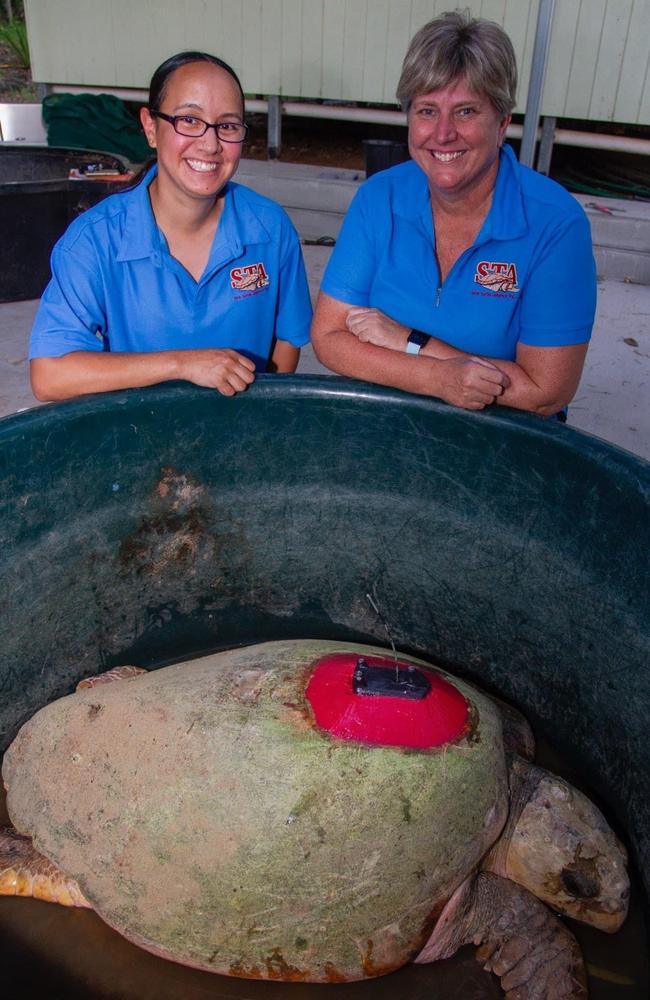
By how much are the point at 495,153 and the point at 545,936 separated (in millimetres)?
1447

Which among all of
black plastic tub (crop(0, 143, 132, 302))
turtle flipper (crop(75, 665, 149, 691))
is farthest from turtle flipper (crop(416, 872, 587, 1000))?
black plastic tub (crop(0, 143, 132, 302))

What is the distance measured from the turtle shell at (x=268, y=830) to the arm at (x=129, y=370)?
634 mm

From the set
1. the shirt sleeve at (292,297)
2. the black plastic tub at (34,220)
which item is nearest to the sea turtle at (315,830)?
the shirt sleeve at (292,297)

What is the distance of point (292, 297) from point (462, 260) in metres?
0.45

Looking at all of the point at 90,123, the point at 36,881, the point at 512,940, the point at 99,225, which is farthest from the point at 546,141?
the point at 36,881

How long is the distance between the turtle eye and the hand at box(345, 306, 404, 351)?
1.06 meters

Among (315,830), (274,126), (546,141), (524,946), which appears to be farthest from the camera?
(274,126)

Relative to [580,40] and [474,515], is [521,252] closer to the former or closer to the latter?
[474,515]

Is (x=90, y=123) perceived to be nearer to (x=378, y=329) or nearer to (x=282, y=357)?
(x=282, y=357)

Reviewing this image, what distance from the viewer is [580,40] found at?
4816 mm

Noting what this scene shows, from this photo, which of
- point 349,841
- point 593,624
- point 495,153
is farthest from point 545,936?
point 495,153

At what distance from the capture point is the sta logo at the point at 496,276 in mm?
1682

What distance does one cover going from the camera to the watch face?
175cm

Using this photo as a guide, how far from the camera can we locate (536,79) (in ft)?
16.2
